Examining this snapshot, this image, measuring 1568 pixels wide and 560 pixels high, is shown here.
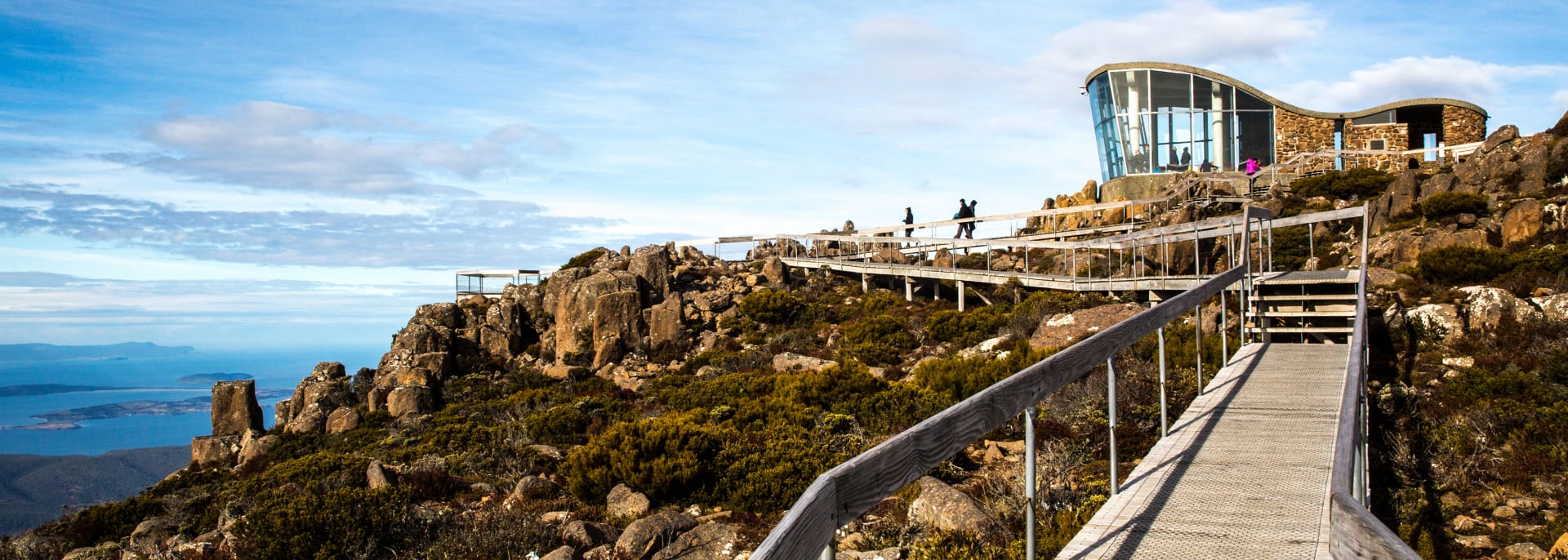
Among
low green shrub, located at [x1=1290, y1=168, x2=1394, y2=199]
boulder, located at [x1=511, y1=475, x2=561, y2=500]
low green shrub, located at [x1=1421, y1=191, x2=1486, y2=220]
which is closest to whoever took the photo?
boulder, located at [x1=511, y1=475, x2=561, y2=500]

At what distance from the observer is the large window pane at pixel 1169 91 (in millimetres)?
36219

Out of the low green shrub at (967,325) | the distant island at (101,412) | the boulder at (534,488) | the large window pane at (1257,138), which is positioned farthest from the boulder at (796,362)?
the distant island at (101,412)

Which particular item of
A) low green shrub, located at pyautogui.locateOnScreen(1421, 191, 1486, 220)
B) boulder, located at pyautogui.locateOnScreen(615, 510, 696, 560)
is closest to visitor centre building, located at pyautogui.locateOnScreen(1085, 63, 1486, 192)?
low green shrub, located at pyautogui.locateOnScreen(1421, 191, 1486, 220)

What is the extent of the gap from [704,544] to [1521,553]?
18.5ft

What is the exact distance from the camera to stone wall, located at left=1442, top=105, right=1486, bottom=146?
3600 cm

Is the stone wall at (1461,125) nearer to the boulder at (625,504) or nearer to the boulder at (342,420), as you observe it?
the boulder at (625,504)

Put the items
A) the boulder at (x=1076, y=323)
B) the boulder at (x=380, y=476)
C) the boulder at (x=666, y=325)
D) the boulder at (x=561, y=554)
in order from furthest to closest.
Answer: the boulder at (x=666, y=325)
the boulder at (x=1076, y=323)
the boulder at (x=380, y=476)
the boulder at (x=561, y=554)

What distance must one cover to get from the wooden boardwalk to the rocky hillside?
37.8 inches

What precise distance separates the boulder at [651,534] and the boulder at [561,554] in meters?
0.36

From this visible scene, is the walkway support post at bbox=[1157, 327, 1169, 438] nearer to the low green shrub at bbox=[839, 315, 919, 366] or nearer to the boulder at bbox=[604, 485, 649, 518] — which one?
the boulder at bbox=[604, 485, 649, 518]

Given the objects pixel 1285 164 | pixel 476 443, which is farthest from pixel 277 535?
pixel 1285 164

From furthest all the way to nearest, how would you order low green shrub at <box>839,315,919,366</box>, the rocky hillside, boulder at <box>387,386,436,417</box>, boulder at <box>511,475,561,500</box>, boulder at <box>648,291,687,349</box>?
1. boulder at <box>648,291,687,349</box>
2. boulder at <box>387,386,436,417</box>
3. low green shrub at <box>839,315,919,366</box>
4. boulder at <box>511,475,561,500</box>
5. the rocky hillside

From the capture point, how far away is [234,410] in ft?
74.1

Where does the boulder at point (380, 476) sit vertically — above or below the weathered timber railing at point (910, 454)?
below
